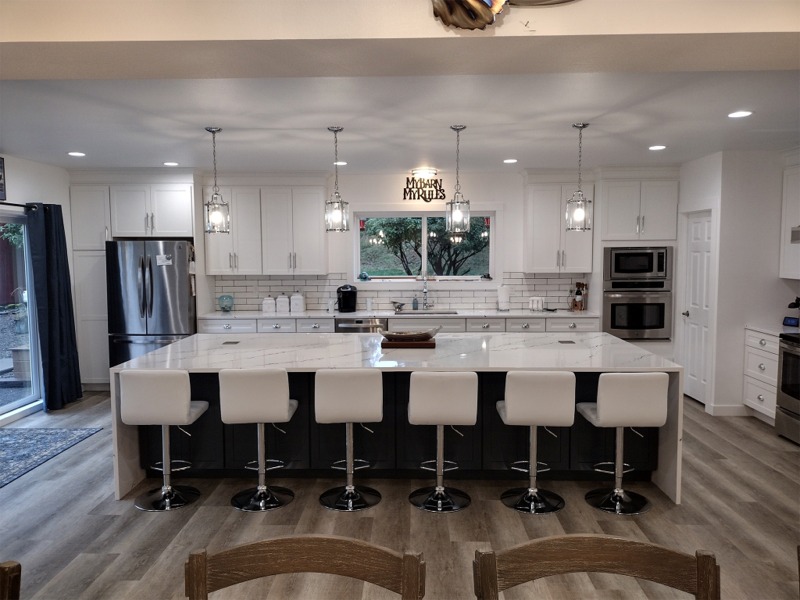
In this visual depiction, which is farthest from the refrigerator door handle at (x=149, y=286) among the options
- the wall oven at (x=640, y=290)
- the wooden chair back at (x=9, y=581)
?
the wooden chair back at (x=9, y=581)

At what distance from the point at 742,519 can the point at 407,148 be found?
3.80 m

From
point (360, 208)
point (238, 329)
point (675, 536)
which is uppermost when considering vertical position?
point (360, 208)

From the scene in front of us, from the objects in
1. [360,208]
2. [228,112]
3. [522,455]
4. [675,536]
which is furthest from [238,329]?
[675,536]

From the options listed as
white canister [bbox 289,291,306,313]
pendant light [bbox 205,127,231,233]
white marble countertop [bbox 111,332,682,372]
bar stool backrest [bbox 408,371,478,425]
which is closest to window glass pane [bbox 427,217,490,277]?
white canister [bbox 289,291,306,313]

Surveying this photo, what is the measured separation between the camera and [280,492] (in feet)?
13.0

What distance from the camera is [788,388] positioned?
4988 millimetres

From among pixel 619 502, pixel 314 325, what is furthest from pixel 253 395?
pixel 314 325

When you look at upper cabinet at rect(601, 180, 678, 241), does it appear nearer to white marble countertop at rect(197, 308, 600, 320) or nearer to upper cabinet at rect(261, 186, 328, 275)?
white marble countertop at rect(197, 308, 600, 320)

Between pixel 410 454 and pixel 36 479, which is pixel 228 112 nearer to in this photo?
pixel 410 454

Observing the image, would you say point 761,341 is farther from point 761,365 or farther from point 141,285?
point 141,285

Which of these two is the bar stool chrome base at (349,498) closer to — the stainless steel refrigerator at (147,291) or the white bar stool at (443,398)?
the white bar stool at (443,398)

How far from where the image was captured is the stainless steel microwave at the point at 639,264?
6.67 meters

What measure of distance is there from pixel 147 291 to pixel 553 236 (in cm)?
454

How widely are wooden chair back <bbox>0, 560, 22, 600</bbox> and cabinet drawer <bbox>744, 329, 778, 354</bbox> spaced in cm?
573
